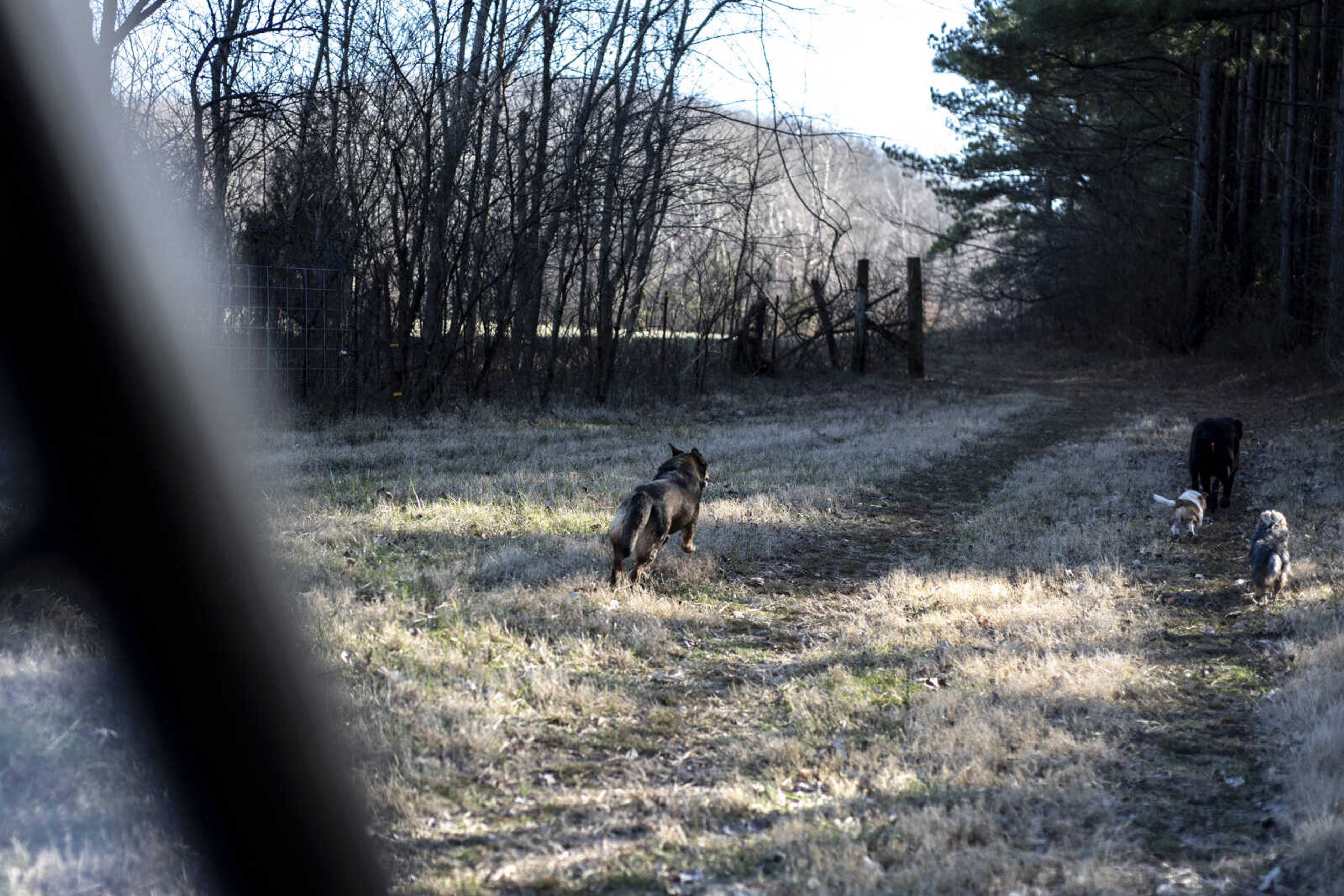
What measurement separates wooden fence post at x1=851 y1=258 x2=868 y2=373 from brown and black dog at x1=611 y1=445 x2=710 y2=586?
15561 millimetres

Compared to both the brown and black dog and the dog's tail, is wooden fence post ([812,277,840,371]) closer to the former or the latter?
the brown and black dog

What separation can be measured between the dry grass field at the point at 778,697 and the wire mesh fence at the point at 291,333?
4415 millimetres

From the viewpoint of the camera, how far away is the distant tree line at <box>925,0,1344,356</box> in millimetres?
18547

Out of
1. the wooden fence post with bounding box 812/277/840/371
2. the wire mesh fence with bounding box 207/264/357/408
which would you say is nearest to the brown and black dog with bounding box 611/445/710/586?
the wire mesh fence with bounding box 207/264/357/408

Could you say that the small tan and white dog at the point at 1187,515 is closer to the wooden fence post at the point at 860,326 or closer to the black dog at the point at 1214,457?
the black dog at the point at 1214,457

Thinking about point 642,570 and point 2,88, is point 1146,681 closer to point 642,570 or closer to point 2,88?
point 642,570

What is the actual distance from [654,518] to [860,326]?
16624 millimetres

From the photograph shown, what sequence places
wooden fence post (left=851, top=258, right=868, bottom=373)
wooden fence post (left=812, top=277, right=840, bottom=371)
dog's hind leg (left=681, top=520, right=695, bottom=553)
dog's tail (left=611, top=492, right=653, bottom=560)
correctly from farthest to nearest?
1. wooden fence post (left=851, top=258, right=868, bottom=373)
2. wooden fence post (left=812, top=277, right=840, bottom=371)
3. dog's hind leg (left=681, top=520, right=695, bottom=553)
4. dog's tail (left=611, top=492, right=653, bottom=560)

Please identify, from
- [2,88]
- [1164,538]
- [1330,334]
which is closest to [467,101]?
[2,88]

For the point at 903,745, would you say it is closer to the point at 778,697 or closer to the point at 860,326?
the point at 778,697

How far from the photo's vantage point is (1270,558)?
21.3ft

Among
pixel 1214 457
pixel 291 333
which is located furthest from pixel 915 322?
pixel 291 333

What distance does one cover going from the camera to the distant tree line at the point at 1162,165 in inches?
730

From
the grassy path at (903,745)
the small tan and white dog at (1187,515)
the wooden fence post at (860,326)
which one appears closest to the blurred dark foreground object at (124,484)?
the grassy path at (903,745)
